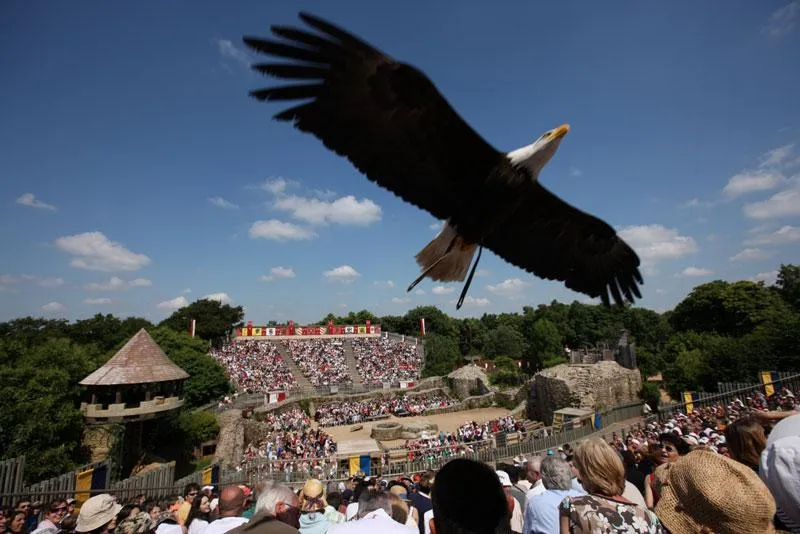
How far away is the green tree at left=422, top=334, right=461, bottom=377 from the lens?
38438mm

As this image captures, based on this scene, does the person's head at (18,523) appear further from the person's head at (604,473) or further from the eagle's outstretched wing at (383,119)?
the person's head at (604,473)

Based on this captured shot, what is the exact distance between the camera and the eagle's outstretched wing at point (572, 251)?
4520 millimetres

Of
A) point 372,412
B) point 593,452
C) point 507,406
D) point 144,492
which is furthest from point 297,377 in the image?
point 593,452

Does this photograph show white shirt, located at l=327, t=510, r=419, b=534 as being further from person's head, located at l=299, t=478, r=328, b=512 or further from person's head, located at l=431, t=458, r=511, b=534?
person's head, located at l=299, t=478, r=328, b=512

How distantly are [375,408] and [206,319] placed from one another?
36.0m

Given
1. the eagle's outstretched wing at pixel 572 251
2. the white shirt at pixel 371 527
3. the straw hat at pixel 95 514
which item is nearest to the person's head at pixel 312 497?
the white shirt at pixel 371 527

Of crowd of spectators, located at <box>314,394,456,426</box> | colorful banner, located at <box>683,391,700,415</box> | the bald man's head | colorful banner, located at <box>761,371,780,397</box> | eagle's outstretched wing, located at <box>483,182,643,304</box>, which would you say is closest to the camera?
the bald man's head

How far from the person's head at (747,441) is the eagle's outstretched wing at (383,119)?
2.58 meters

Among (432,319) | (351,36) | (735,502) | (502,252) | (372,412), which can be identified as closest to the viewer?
(735,502)

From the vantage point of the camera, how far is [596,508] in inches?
61.6

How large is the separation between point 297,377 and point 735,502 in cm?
3648

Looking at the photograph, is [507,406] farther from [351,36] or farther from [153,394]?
[351,36]

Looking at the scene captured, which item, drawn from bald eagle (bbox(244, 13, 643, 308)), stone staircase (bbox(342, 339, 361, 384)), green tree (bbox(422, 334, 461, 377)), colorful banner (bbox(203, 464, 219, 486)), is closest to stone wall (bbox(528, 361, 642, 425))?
green tree (bbox(422, 334, 461, 377))

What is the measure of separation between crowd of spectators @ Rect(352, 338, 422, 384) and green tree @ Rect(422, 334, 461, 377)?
1.00 meters
